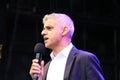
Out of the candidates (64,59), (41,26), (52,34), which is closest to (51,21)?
(52,34)

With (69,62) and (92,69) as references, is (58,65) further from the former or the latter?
(92,69)

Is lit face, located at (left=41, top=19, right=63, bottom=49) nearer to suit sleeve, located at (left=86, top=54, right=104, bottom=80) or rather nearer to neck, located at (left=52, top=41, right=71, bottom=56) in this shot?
neck, located at (left=52, top=41, right=71, bottom=56)

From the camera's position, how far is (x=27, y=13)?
775cm

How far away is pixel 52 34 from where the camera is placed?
3.73 m

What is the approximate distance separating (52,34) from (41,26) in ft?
13.8

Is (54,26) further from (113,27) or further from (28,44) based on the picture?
(113,27)

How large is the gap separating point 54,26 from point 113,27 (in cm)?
508

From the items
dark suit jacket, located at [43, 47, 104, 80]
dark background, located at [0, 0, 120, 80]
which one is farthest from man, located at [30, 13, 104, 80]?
dark background, located at [0, 0, 120, 80]

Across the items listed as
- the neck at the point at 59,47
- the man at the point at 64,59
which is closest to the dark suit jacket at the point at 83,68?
the man at the point at 64,59

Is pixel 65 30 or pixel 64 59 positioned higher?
pixel 65 30

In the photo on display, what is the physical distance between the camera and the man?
11.6ft

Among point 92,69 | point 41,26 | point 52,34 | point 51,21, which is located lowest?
point 92,69

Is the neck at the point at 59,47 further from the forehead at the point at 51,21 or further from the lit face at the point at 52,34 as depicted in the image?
the forehead at the point at 51,21

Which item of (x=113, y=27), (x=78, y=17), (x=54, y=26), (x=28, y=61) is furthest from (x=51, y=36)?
(x=113, y=27)
